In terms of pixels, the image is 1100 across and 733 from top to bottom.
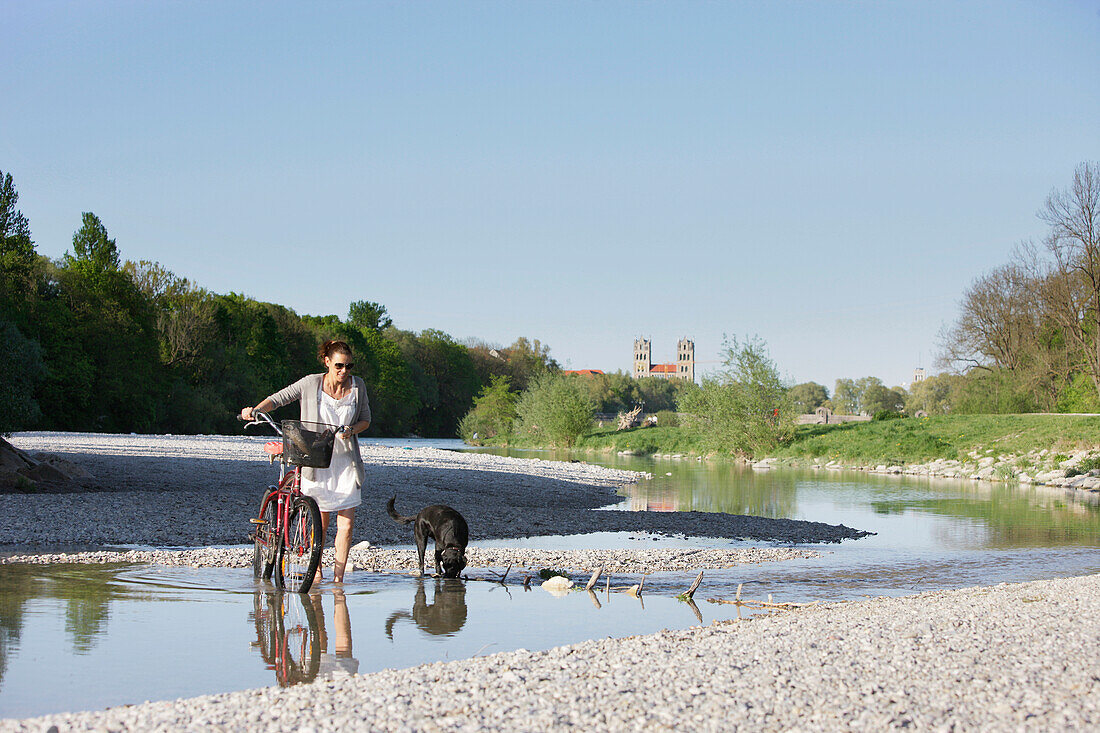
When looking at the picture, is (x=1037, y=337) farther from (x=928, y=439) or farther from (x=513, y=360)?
(x=513, y=360)

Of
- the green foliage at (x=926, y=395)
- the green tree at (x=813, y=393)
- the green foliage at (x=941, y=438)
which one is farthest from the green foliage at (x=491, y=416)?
the green tree at (x=813, y=393)

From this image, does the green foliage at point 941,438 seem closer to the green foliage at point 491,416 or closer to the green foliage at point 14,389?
the green foliage at point 491,416

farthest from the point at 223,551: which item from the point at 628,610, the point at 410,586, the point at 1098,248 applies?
the point at 1098,248

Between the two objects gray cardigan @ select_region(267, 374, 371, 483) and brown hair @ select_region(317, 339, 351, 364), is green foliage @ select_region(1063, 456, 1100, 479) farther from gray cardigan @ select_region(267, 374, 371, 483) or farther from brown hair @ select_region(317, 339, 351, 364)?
brown hair @ select_region(317, 339, 351, 364)

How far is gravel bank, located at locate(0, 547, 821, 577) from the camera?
8812 millimetres

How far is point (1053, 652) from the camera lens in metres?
5.21

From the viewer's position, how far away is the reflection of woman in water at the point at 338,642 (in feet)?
16.9

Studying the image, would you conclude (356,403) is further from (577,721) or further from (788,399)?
(788,399)

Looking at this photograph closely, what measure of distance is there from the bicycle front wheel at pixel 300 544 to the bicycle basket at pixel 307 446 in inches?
15.8

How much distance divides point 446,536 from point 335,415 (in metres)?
1.79

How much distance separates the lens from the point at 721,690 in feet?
14.3

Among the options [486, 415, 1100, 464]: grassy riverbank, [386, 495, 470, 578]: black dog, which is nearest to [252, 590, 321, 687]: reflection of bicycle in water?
[386, 495, 470, 578]: black dog

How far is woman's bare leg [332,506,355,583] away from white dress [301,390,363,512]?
19 cm

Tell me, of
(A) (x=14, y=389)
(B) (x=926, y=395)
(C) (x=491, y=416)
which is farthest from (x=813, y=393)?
(A) (x=14, y=389)
